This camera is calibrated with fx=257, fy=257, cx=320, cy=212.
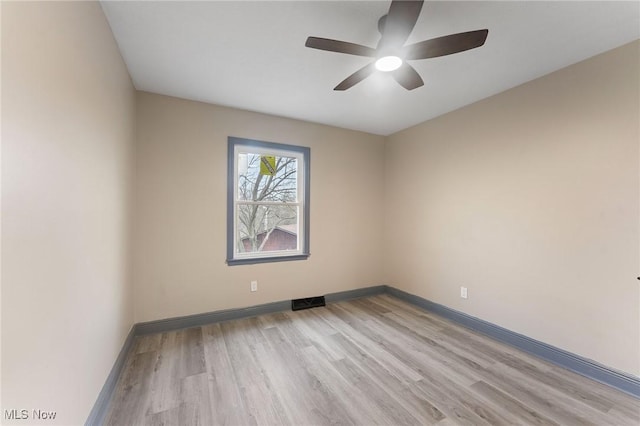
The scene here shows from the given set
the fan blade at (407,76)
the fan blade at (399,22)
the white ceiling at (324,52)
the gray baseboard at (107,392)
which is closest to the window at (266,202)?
the white ceiling at (324,52)

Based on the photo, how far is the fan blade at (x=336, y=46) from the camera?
1486 millimetres

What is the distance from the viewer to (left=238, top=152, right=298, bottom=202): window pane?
10.7ft

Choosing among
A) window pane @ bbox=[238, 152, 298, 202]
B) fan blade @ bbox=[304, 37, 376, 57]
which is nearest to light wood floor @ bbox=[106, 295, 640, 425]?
window pane @ bbox=[238, 152, 298, 202]

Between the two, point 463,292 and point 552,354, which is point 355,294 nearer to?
point 463,292

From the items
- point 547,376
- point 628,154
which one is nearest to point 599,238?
point 628,154

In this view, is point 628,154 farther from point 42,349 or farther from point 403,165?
point 42,349

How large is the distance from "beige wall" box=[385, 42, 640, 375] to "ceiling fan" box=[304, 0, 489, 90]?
1.40 m

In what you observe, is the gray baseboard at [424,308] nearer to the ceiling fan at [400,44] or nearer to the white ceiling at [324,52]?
the white ceiling at [324,52]

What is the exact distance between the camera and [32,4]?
894 millimetres

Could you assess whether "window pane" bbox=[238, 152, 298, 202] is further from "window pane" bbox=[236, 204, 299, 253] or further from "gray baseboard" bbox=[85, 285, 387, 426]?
"gray baseboard" bbox=[85, 285, 387, 426]

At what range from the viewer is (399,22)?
140 cm

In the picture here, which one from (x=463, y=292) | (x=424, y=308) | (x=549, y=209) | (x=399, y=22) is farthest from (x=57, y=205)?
(x=424, y=308)

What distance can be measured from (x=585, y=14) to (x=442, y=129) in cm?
169

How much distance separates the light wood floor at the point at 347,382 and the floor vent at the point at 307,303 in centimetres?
51
